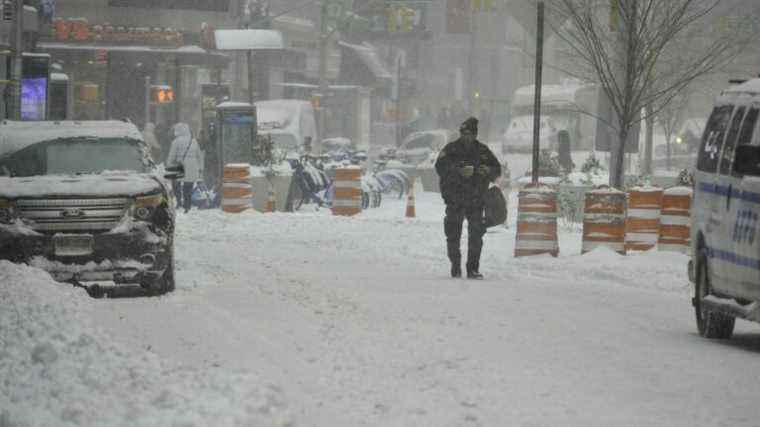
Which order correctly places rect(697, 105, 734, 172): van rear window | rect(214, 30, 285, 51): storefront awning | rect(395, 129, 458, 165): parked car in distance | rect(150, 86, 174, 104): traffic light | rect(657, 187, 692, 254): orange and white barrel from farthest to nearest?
rect(150, 86, 174, 104): traffic light, rect(395, 129, 458, 165): parked car in distance, rect(214, 30, 285, 51): storefront awning, rect(657, 187, 692, 254): orange and white barrel, rect(697, 105, 734, 172): van rear window

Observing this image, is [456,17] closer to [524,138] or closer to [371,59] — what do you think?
[371,59]

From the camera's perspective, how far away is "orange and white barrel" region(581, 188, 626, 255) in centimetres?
2088

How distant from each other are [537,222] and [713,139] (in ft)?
25.1

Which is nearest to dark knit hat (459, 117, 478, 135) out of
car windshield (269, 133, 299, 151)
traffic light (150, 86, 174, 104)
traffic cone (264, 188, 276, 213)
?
traffic cone (264, 188, 276, 213)

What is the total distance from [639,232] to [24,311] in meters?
12.0

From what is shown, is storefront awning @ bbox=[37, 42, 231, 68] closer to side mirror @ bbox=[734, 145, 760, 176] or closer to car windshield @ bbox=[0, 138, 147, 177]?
car windshield @ bbox=[0, 138, 147, 177]

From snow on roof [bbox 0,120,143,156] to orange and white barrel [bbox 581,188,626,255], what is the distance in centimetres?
687

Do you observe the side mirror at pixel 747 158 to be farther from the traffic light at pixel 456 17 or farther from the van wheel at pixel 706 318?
the traffic light at pixel 456 17

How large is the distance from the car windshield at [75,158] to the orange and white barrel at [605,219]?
702 centimetres

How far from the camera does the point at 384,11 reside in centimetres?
8150

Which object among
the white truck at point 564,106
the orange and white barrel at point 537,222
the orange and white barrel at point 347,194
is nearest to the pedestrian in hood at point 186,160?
the orange and white barrel at point 347,194

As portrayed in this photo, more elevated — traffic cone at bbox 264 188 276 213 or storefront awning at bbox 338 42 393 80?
storefront awning at bbox 338 42 393 80

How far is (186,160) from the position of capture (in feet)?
103

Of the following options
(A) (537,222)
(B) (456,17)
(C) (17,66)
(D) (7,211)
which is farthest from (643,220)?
(B) (456,17)
